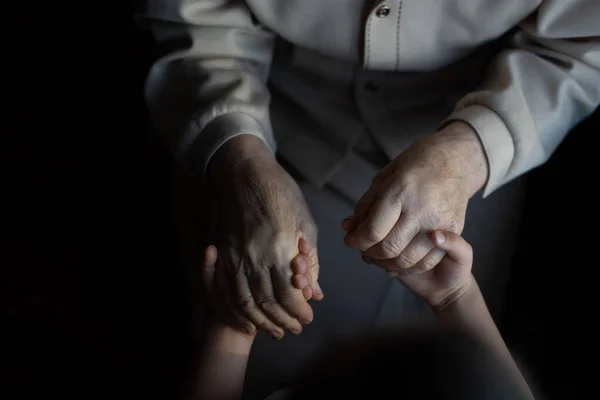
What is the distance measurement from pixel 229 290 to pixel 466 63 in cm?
40

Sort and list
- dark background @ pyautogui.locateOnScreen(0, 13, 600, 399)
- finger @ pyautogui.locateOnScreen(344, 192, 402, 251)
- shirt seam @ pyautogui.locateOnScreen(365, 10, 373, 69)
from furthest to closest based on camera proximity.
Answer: dark background @ pyautogui.locateOnScreen(0, 13, 600, 399) → shirt seam @ pyautogui.locateOnScreen(365, 10, 373, 69) → finger @ pyautogui.locateOnScreen(344, 192, 402, 251)

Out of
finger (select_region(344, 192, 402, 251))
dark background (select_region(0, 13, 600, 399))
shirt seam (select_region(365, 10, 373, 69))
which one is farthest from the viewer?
dark background (select_region(0, 13, 600, 399))

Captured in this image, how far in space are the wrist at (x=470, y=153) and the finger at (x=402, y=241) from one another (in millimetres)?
83

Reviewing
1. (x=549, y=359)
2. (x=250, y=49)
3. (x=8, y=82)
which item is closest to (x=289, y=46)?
(x=250, y=49)

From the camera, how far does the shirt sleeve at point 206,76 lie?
0.77 meters

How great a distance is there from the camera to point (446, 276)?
2.32ft

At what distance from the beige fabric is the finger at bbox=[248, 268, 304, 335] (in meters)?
0.17

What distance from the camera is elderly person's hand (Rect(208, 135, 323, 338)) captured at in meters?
0.67

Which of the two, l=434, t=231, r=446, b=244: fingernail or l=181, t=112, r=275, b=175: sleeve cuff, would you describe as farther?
l=181, t=112, r=275, b=175: sleeve cuff

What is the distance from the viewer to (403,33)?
75 cm

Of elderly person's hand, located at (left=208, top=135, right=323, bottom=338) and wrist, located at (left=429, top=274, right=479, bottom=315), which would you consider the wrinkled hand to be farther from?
elderly person's hand, located at (left=208, top=135, right=323, bottom=338)

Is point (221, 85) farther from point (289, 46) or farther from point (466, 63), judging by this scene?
point (466, 63)

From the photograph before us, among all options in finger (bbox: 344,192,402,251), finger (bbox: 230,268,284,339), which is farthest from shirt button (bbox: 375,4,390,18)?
finger (bbox: 230,268,284,339)

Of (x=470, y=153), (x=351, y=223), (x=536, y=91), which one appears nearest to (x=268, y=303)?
(x=351, y=223)
